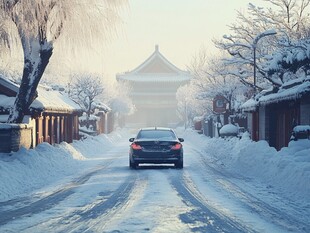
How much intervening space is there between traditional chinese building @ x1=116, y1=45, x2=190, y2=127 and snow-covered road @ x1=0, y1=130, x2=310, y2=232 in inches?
2893

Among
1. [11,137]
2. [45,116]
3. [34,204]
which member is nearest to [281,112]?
[11,137]

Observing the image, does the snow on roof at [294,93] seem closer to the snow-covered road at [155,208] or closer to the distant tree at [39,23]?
the snow-covered road at [155,208]

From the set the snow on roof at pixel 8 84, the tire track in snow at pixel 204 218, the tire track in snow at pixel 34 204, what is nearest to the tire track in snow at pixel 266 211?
the tire track in snow at pixel 204 218

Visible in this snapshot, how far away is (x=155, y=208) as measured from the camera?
29.5 feet

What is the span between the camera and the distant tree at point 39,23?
15.0 m

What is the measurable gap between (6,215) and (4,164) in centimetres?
607

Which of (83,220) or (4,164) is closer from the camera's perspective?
(83,220)

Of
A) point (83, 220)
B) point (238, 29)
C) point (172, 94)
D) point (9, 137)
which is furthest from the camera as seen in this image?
point (172, 94)

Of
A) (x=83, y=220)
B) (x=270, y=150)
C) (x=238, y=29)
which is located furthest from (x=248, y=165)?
(x=238, y=29)

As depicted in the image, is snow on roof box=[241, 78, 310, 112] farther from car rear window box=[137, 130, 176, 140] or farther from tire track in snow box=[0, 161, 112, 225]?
tire track in snow box=[0, 161, 112, 225]

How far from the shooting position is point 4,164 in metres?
14.2

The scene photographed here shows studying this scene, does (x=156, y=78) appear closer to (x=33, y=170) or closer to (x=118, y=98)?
(x=118, y=98)

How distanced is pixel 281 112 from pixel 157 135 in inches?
258

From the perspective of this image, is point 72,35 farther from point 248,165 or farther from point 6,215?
point 6,215
